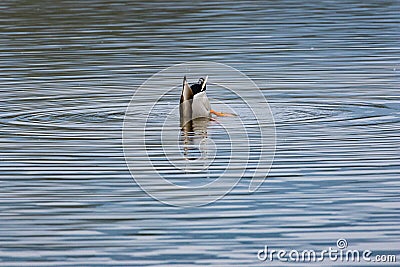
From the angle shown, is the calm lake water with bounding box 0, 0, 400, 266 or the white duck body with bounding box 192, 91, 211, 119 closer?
the calm lake water with bounding box 0, 0, 400, 266

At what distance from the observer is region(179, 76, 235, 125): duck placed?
52.0ft

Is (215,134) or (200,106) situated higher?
(200,106)

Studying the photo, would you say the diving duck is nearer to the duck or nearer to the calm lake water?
the duck

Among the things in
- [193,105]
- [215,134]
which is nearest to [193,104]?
[193,105]

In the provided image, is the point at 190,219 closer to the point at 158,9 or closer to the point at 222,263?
the point at 222,263

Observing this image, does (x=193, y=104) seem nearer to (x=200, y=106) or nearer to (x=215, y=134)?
(x=200, y=106)

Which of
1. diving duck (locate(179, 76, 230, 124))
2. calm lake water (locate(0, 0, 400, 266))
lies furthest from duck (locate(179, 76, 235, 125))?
calm lake water (locate(0, 0, 400, 266))

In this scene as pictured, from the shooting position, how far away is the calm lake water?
388 inches

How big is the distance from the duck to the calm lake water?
0.77 m

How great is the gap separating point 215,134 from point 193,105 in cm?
116

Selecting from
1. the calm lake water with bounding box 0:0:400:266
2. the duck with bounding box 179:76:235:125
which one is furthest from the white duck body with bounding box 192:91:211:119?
the calm lake water with bounding box 0:0:400:266

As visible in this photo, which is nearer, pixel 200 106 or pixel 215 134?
pixel 215 134

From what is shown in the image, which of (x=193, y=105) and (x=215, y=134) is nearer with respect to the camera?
(x=215, y=134)

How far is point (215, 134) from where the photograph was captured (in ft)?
48.6
